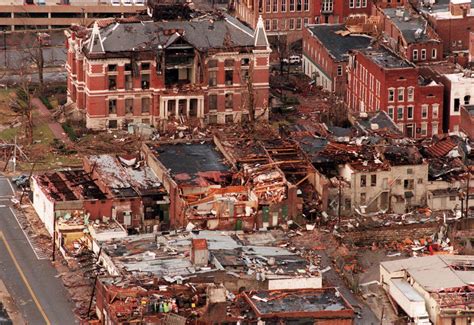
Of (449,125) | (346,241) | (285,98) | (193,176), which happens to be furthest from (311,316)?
(285,98)

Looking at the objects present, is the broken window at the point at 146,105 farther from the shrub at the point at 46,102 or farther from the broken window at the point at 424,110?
the broken window at the point at 424,110

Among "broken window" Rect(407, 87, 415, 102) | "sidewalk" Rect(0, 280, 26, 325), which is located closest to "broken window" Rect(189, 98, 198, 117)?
"broken window" Rect(407, 87, 415, 102)

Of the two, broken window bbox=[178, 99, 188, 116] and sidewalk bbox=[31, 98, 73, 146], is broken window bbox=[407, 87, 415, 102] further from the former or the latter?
sidewalk bbox=[31, 98, 73, 146]

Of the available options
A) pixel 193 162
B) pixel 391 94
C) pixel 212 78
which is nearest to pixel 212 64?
pixel 212 78

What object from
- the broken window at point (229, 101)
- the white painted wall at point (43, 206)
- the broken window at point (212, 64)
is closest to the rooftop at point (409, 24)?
Answer: the broken window at point (229, 101)

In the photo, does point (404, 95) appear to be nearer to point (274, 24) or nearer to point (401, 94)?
point (401, 94)

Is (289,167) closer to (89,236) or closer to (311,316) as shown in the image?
(89,236)

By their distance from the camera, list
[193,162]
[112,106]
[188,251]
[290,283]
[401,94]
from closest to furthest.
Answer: [290,283] → [188,251] → [193,162] → [401,94] → [112,106]
